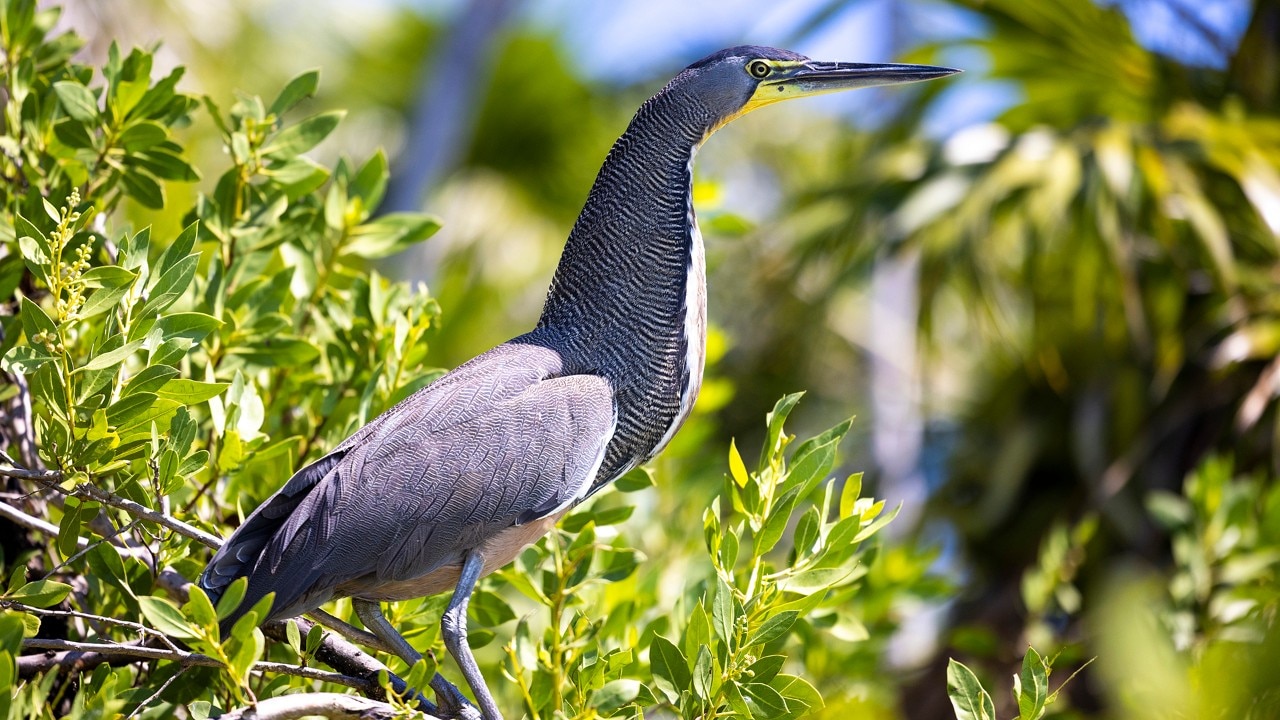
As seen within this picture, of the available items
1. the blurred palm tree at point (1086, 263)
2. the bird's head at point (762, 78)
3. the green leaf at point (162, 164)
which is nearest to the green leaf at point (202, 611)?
the green leaf at point (162, 164)

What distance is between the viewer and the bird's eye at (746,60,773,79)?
88.4 inches

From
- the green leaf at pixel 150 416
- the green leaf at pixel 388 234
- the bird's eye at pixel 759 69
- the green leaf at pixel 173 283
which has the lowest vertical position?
the green leaf at pixel 150 416

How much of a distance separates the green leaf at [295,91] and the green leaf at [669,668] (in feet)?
4.06

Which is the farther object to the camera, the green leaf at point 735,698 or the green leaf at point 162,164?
the green leaf at point 162,164

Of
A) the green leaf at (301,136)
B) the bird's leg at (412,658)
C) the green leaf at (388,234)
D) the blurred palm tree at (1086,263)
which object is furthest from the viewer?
the blurred palm tree at (1086,263)

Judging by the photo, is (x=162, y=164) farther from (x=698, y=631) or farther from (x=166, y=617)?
(x=698, y=631)

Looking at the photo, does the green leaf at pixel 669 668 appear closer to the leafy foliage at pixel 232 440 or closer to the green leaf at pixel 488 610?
the leafy foliage at pixel 232 440

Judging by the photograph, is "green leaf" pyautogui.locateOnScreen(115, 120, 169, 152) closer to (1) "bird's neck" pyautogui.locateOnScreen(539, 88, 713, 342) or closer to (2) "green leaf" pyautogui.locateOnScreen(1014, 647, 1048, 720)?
(1) "bird's neck" pyautogui.locateOnScreen(539, 88, 713, 342)

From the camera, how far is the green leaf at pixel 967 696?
1595mm

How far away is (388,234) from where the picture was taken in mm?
2396

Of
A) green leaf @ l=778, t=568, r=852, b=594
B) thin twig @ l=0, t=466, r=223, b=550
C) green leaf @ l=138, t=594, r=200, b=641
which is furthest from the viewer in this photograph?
green leaf @ l=778, t=568, r=852, b=594

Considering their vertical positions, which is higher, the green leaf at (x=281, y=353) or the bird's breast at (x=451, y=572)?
the green leaf at (x=281, y=353)


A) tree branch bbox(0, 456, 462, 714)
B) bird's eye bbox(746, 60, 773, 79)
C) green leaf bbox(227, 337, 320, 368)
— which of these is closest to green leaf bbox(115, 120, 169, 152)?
green leaf bbox(227, 337, 320, 368)

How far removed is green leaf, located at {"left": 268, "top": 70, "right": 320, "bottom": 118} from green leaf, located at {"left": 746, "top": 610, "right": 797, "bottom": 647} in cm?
131
